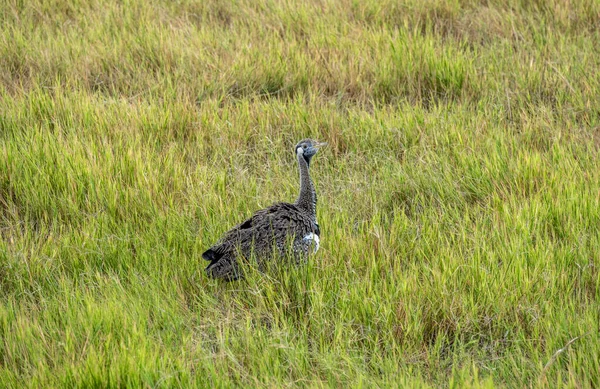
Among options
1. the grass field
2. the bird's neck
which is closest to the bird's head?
the bird's neck

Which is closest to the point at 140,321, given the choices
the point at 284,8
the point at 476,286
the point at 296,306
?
the point at 296,306

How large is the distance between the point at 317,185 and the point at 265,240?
1221mm

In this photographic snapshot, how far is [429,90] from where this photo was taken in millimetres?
6348

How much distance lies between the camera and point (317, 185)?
17.4ft

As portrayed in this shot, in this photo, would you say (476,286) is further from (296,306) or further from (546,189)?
(546,189)

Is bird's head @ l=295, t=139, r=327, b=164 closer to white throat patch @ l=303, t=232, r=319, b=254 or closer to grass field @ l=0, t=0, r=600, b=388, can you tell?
grass field @ l=0, t=0, r=600, b=388

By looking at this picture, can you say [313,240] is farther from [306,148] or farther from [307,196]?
[306,148]

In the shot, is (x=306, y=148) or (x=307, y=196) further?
(x=306, y=148)

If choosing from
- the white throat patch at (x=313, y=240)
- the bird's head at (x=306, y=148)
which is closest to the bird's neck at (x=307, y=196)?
the bird's head at (x=306, y=148)

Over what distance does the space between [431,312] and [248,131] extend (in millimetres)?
2469

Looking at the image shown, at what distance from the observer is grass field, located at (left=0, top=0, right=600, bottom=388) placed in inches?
140

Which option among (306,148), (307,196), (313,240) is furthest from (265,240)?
(306,148)

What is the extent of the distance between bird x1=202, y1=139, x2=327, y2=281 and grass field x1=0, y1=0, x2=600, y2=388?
0.39ft

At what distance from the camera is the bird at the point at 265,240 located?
407 centimetres
